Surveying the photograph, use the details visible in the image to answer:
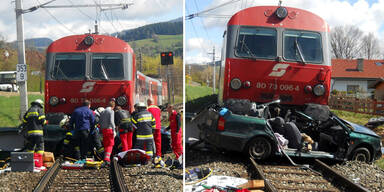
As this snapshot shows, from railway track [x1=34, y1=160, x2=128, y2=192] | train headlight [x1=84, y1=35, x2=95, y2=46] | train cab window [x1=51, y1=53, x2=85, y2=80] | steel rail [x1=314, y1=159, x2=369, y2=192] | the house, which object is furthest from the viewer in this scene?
the house

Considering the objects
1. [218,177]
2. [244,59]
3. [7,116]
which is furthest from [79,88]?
[7,116]

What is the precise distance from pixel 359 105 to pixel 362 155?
1769 centimetres

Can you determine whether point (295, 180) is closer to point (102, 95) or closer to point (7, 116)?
point (102, 95)

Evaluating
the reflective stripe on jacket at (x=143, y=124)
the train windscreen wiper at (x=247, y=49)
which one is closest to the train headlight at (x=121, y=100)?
the reflective stripe on jacket at (x=143, y=124)

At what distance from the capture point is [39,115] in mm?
8070

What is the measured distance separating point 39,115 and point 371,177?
21.0 ft

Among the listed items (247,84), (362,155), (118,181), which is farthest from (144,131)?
(362,155)

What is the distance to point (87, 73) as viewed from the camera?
Result: 1045cm

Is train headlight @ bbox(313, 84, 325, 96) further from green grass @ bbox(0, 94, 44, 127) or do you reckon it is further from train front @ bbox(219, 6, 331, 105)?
green grass @ bbox(0, 94, 44, 127)

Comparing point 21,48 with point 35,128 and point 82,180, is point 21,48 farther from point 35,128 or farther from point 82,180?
point 82,180

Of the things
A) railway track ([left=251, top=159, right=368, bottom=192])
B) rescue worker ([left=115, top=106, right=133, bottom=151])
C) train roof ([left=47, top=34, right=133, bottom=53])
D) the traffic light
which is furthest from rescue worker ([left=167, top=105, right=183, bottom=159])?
train roof ([left=47, top=34, right=133, bottom=53])

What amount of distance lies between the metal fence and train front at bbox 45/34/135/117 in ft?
55.3

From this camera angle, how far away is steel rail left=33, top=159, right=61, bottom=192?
18.4 feet

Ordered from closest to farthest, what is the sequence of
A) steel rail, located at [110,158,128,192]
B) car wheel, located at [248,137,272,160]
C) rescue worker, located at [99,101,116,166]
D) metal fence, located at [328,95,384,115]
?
steel rail, located at [110,158,128,192], car wheel, located at [248,137,272,160], rescue worker, located at [99,101,116,166], metal fence, located at [328,95,384,115]
